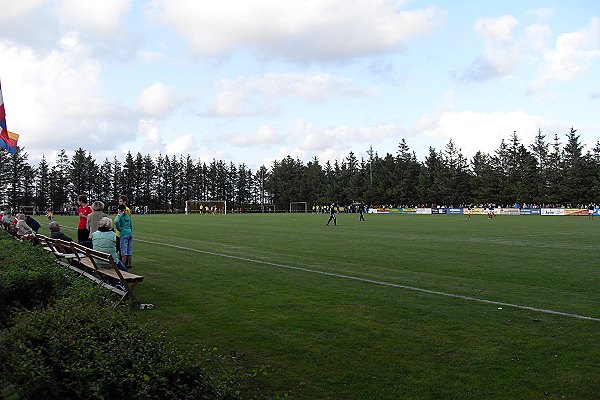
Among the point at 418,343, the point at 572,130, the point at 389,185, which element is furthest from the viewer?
the point at 389,185

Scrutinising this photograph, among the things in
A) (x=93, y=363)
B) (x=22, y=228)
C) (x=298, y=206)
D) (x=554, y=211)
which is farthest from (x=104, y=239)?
(x=298, y=206)

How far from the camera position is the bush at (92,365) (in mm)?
3754

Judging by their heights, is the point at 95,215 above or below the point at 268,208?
above

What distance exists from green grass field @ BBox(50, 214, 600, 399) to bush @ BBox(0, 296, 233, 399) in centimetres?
143

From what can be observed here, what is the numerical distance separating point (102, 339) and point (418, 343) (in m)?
3.88

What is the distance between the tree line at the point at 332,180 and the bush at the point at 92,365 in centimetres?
7804

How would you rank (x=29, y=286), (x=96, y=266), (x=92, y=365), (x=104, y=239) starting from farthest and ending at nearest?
(x=104, y=239) < (x=96, y=266) < (x=29, y=286) < (x=92, y=365)

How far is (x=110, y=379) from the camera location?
3770 mm

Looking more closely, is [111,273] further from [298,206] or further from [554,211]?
[298,206]

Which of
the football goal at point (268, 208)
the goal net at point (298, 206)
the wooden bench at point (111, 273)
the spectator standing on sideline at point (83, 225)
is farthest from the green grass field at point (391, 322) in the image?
the goal net at point (298, 206)

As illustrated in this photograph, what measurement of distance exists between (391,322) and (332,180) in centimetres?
10932

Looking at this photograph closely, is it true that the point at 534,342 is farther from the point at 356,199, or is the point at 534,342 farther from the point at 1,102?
the point at 356,199

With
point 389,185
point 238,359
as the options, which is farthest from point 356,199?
point 238,359

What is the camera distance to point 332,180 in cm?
11700
